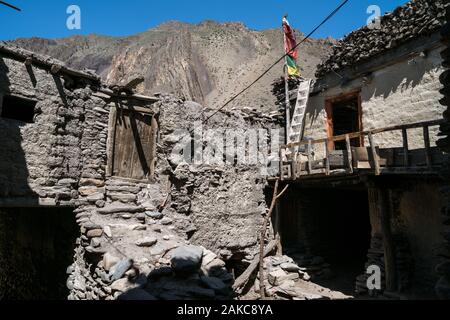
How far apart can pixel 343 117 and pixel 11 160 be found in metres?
13.3

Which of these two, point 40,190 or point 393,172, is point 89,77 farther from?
point 393,172

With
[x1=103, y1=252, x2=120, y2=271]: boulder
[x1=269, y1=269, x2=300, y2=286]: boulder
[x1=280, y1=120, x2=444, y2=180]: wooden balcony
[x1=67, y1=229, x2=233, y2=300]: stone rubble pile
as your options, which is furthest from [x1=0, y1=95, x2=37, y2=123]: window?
[x1=269, y1=269, x2=300, y2=286]: boulder

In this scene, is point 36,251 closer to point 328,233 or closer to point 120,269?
point 120,269

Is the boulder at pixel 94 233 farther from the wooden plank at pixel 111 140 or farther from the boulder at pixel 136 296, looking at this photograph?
the boulder at pixel 136 296

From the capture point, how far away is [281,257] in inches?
463

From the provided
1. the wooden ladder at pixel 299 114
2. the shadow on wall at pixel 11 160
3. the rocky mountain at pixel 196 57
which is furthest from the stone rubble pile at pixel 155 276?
the rocky mountain at pixel 196 57

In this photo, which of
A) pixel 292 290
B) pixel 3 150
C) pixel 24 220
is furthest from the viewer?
pixel 292 290

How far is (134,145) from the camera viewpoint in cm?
968

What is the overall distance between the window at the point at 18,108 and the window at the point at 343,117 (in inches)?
414

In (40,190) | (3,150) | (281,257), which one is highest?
(3,150)

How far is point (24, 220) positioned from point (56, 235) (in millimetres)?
1482

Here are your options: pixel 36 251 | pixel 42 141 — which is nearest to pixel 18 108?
pixel 42 141

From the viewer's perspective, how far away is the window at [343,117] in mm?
12180
